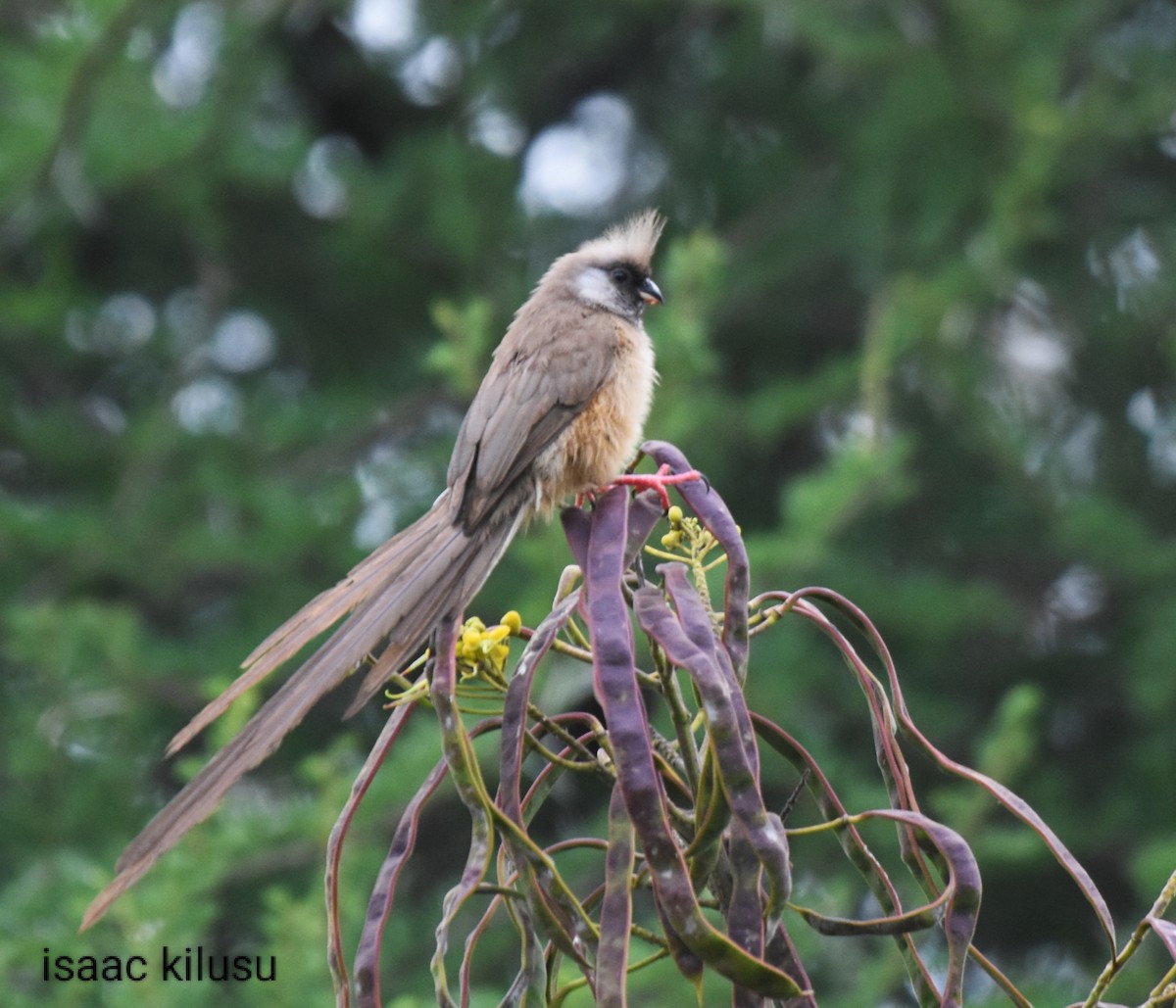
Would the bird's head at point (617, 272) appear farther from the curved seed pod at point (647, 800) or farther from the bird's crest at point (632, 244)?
the curved seed pod at point (647, 800)

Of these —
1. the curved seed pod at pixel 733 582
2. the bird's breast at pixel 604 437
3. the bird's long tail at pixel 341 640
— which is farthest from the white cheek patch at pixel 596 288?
the curved seed pod at pixel 733 582

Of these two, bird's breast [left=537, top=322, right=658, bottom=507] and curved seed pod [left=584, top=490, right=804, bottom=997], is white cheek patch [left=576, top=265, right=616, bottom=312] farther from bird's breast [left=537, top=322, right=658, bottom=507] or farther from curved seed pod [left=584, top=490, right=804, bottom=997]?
curved seed pod [left=584, top=490, right=804, bottom=997]

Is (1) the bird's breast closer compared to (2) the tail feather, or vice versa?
(2) the tail feather

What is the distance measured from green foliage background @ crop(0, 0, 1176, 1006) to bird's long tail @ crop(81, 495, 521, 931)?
327cm

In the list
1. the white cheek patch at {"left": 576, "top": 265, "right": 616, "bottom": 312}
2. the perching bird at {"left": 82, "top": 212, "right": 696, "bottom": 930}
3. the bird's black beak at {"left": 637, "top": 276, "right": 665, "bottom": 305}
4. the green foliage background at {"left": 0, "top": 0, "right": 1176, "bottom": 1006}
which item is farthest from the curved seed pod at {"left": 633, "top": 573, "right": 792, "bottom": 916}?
the green foliage background at {"left": 0, "top": 0, "right": 1176, "bottom": 1006}

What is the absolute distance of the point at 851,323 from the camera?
8.76 m

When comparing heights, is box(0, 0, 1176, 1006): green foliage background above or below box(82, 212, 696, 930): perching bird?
above

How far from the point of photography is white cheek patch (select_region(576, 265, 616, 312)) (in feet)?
12.0

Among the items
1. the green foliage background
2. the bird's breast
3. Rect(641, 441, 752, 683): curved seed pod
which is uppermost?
the green foliage background

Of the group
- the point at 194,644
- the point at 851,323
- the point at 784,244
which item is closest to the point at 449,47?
the point at 784,244

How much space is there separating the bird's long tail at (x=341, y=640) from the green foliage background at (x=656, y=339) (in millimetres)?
3266

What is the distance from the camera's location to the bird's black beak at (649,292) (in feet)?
12.4

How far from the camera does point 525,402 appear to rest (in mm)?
2861

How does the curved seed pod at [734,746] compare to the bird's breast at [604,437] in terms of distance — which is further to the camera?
the bird's breast at [604,437]
